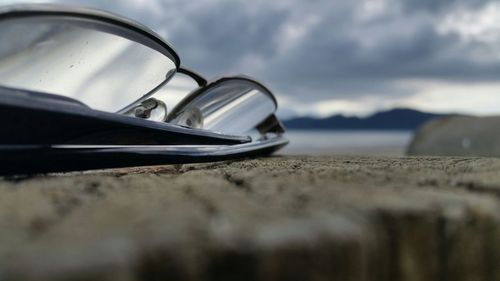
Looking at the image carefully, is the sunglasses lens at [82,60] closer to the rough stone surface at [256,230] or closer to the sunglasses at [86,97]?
the sunglasses at [86,97]

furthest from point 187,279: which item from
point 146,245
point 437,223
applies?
point 437,223

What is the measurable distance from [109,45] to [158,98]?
457mm

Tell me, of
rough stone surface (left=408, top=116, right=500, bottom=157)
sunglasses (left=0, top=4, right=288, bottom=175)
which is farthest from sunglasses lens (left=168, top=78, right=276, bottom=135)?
rough stone surface (left=408, top=116, right=500, bottom=157)

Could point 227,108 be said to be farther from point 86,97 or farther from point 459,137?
point 459,137

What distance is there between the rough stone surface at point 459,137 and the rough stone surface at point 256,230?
5361 mm

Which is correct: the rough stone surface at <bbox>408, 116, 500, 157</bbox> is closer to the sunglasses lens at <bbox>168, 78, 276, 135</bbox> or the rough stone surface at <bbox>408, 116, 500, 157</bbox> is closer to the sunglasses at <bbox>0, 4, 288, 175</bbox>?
the sunglasses lens at <bbox>168, 78, 276, 135</bbox>

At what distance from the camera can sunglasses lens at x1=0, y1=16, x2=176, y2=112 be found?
1081mm

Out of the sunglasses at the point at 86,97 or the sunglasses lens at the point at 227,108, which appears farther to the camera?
the sunglasses lens at the point at 227,108

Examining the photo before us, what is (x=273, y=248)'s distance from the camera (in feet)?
1.59


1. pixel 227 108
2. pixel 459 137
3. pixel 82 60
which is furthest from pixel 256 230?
pixel 459 137

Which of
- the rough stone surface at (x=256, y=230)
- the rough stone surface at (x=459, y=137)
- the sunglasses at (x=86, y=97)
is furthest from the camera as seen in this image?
the rough stone surface at (x=459, y=137)

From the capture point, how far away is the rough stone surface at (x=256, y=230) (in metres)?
0.46

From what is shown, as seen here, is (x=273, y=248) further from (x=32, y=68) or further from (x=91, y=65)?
(x=91, y=65)

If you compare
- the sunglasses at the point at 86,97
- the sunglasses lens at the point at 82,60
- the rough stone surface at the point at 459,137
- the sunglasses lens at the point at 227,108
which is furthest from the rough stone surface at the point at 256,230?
the rough stone surface at the point at 459,137
